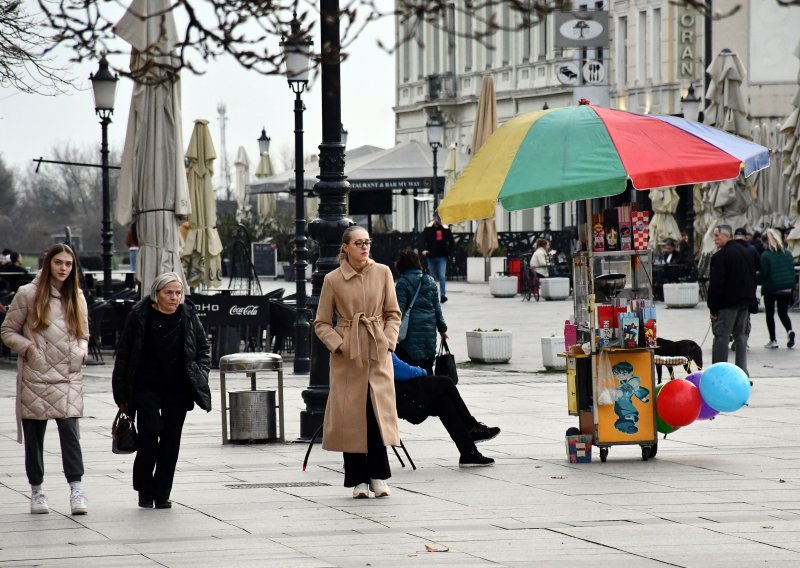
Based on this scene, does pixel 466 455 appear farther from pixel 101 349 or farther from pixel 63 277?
pixel 101 349

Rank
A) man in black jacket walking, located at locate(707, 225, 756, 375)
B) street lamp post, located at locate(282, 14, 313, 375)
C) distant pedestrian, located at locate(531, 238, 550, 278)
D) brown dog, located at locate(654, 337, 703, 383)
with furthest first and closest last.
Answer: distant pedestrian, located at locate(531, 238, 550, 278) < street lamp post, located at locate(282, 14, 313, 375) < man in black jacket walking, located at locate(707, 225, 756, 375) < brown dog, located at locate(654, 337, 703, 383)

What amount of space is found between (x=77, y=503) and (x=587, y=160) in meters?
4.53

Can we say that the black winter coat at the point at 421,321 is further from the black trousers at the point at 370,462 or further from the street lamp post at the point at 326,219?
the black trousers at the point at 370,462

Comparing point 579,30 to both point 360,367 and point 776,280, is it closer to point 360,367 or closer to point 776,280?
point 776,280

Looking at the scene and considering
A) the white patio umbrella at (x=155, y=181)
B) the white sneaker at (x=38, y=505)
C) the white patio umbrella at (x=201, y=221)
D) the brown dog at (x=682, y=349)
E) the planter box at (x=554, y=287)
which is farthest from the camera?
the planter box at (x=554, y=287)

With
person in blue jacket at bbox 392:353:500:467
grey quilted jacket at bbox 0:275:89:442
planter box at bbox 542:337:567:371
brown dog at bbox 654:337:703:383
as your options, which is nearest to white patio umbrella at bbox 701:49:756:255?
planter box at bbox 542:337:567:371

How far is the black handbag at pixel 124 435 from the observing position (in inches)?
419

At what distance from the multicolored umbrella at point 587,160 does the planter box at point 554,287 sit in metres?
24.4

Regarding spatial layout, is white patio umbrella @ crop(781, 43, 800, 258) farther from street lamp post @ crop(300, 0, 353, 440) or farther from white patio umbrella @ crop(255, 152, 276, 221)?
white patio umbrella @ crop(255, 152, 276, 221)

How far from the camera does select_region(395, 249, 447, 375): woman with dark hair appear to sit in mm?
13492

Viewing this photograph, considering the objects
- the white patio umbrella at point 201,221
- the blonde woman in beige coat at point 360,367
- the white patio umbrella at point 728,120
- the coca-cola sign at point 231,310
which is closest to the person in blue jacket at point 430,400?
the blonde woman in beige coat at point 360,367

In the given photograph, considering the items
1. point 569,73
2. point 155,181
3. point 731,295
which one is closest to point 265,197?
point 569,73

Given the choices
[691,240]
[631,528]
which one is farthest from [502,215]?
[631,528]

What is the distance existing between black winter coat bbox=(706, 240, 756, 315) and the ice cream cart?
5.63 metres
